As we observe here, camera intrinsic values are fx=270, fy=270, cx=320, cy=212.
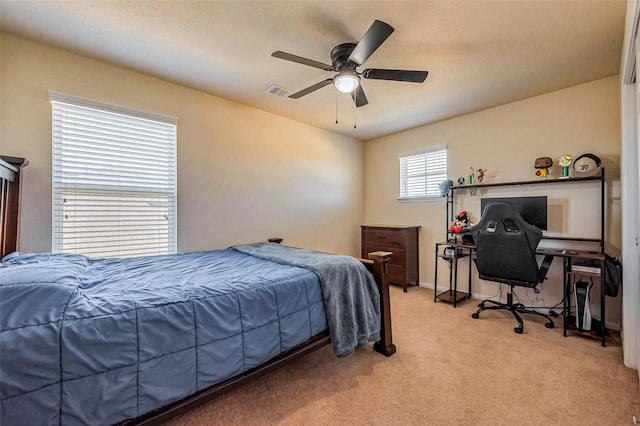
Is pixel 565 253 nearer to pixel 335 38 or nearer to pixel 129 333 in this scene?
pixel 335 38

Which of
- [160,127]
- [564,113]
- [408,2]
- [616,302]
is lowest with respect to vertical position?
[616,302]

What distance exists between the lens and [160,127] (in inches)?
111

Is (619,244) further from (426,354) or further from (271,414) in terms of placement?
(271,414)

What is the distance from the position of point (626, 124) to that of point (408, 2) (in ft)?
6.21

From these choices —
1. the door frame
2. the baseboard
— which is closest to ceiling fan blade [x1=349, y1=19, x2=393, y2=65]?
the door frame

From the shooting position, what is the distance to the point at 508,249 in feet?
8.63

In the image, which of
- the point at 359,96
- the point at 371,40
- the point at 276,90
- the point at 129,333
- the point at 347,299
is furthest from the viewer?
the point at 276,90

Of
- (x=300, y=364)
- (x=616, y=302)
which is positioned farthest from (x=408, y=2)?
(x=616, y=302)

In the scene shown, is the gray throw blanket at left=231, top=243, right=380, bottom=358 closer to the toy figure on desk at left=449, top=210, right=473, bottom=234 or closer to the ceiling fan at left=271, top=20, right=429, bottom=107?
the ceiling fan at left=271, top=20, right=429, bottom=107

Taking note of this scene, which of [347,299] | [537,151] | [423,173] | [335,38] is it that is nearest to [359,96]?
[335,38]

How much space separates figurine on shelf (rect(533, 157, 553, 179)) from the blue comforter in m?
2.87

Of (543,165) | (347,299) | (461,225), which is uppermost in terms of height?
(543,165)

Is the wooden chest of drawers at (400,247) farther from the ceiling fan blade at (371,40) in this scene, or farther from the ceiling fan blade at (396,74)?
the ceiling fan blade at (371,40)

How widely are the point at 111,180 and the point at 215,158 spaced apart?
1.03m
